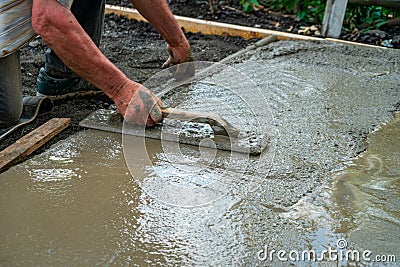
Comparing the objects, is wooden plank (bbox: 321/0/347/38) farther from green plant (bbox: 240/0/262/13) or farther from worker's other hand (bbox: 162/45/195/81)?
worker's other hand (bbox: 162/45/195/81)

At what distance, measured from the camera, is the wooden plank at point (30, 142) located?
211 cm

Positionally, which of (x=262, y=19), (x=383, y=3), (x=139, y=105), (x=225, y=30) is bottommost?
(x=139, y=105)

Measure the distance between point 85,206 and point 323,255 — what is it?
89 cm

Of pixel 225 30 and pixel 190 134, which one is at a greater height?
pixel 225 30

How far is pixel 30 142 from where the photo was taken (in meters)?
2.26

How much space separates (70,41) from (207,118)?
786mm

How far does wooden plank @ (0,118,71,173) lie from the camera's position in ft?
6.93

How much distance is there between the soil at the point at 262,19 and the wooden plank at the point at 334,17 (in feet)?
0.50

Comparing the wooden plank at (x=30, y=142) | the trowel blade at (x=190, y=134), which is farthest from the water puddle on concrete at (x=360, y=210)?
the wooden plank at (x=30, y=142)

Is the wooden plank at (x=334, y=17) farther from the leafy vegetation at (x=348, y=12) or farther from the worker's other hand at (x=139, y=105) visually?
the worker's other hand at (x=139, y=105)

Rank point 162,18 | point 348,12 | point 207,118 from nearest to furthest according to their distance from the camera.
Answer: point 207,118 → point 162,18 → point 348,12

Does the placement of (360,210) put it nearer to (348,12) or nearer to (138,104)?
(138,104)

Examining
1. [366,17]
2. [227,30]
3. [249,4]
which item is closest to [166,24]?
[227,30]

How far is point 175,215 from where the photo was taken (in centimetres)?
178
